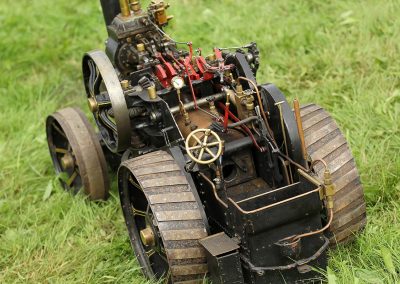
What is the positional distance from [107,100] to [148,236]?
1.18m

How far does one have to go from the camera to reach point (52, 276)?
17.5 ft

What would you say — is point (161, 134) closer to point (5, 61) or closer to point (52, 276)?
point (52, 276)

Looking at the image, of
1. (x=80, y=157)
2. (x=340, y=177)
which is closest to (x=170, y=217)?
(x=340, y=177)

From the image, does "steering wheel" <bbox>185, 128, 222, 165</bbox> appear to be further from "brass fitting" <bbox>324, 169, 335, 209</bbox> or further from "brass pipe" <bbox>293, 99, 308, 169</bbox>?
"brass fitting" <bbox>324, 169, 335, 209</bbox>

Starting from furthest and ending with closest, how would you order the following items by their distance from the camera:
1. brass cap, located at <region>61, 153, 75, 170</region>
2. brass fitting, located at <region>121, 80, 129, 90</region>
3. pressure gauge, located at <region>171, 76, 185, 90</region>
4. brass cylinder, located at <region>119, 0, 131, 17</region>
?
brass cap, located at <region>61, 153, 75, 170</region>, brass cylinder, located at <region>119, 0, 131, 17</region>, brass fitting, located at <region>121, 80, 129, 90</region>, pressure gauge, located at <region>171, 76, 185, 90</region>

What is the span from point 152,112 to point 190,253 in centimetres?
112

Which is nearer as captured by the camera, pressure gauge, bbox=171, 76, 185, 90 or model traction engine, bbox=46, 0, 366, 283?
model traction engine, bbox=46, 0, 366, 283

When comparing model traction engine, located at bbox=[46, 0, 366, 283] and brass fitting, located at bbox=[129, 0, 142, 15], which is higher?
brass fitting, located at bbox=[129, 0, 142, 15]

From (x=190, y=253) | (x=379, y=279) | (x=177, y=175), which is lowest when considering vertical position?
(x=379, y=279)

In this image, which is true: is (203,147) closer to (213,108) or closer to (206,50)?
(213,108)

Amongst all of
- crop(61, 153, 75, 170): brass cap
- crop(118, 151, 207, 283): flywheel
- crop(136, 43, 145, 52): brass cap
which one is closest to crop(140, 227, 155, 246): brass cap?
crop(118, 151, 207, 283): flywheel

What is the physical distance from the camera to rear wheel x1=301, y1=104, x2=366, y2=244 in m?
4.74

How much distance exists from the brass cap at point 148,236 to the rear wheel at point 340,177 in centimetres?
113

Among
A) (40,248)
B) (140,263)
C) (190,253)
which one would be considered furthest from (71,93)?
(190,253)
